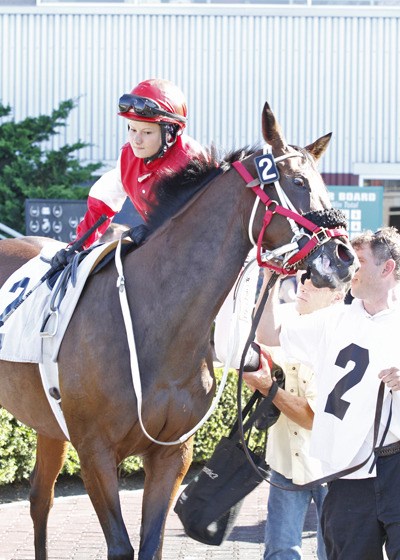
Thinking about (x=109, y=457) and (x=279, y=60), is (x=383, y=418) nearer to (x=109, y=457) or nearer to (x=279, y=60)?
(x=109, y=457)

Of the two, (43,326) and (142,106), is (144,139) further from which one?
(43,326)

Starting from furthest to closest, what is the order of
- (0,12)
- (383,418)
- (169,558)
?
(0,12) → (169,558) → (383,418)

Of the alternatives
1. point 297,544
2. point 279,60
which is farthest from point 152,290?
point 279,60

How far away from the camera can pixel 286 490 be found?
4.52 metres

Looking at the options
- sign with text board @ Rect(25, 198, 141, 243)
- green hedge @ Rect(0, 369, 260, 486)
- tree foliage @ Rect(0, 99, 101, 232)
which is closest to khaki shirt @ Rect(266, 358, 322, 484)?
green hedge @ Rect(0, 369, 260, 486)

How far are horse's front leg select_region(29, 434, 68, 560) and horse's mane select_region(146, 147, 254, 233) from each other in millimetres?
1770

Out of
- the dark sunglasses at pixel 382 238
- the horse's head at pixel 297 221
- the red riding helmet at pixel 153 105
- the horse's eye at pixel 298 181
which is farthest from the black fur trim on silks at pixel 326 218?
the red riding helmet at pixel 153 105

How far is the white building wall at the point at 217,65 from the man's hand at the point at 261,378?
11.2m

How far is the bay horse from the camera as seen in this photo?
4.17 meters

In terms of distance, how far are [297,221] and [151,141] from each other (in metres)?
1.00

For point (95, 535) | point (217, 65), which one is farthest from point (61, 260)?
point (217, 65)

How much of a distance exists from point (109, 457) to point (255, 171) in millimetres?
1401

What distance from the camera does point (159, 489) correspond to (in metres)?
4.41

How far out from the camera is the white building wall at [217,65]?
1534 cm
